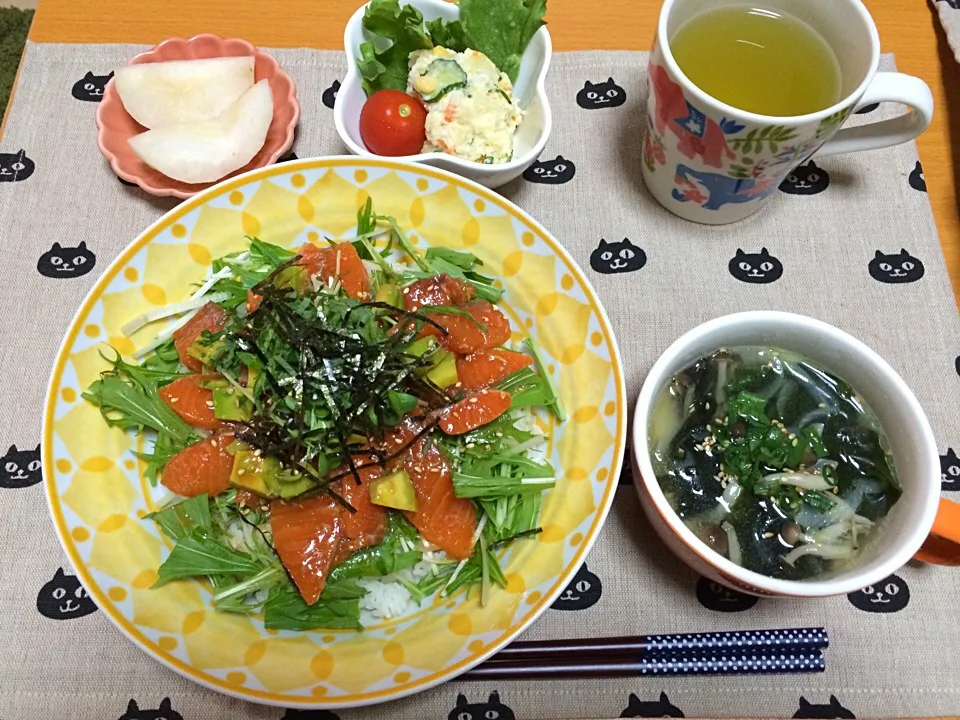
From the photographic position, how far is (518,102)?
188 centimetres

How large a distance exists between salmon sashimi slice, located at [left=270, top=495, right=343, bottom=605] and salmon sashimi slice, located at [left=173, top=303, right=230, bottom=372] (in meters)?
0.41

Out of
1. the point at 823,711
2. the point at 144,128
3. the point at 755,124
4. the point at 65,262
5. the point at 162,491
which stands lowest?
the point at 823,711

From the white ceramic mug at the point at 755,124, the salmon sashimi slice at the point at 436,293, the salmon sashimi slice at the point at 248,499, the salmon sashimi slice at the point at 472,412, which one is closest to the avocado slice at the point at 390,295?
the salmon sashimi slice at the point at 436,293

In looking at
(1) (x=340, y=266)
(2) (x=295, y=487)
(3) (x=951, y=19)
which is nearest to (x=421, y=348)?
(1) (x=340, y=266)

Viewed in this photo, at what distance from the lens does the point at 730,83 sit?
1.58 m

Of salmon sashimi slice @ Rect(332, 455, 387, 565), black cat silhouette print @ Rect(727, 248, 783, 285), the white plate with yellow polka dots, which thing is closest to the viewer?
the white plate with yellow polka dots

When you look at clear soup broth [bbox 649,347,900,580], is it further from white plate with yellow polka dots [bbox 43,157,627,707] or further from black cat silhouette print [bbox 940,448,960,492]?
black cat silhouette print [bbox 940,448,960,492]

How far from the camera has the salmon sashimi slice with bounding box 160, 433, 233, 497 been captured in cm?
139

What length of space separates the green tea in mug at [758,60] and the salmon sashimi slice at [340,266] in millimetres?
927

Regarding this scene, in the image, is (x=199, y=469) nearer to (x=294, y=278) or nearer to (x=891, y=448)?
(x=294, y=278)

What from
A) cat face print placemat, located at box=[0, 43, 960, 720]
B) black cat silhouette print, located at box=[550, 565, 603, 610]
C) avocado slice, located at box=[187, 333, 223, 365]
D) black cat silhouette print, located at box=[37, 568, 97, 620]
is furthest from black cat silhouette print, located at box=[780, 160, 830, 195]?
black cat silhouette print, located at box=[37, 568, 97, 620]

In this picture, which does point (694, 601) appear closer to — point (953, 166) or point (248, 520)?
point (248, 520)

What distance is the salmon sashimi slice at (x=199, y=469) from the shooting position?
4.55ft

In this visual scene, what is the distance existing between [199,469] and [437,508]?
52 centimetres
